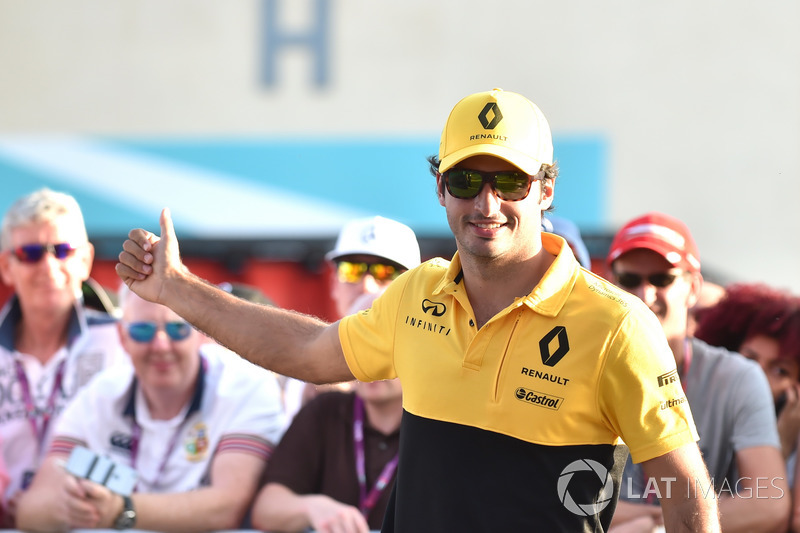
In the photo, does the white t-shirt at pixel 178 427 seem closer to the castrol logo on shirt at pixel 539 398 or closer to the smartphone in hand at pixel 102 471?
the smartphone in hand at pixel 102 471

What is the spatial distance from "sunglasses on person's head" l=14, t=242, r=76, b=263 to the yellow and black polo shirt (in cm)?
268

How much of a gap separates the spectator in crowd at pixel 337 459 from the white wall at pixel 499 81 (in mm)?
3617

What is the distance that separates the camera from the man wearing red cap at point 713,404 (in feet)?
10.9

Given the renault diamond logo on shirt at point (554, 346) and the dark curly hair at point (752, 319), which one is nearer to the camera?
the renault diamond logo on shirt at point (554, 346)

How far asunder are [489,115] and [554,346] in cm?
53

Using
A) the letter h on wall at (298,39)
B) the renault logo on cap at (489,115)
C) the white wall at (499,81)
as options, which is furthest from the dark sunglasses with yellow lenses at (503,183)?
the letter h on wall at (298,39)

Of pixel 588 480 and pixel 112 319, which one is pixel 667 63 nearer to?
pixel 112 319

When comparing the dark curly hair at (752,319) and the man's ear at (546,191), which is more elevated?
the dark curly hair at (752,319)

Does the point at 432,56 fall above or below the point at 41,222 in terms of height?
above

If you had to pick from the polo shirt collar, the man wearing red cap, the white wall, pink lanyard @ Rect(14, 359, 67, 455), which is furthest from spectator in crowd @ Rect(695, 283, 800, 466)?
pink lanyard @ Rect(14, 359, 67, 455)

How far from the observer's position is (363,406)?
374 centimetres

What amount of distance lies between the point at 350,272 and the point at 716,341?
1.56 metres

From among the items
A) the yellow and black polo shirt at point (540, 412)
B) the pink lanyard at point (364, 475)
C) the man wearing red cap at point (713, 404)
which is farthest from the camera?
the pink lanyard at point (364, 475)

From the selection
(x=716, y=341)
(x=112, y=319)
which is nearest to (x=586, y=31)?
(x=716, y=341)
